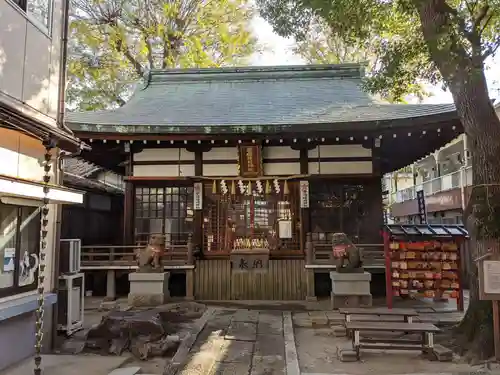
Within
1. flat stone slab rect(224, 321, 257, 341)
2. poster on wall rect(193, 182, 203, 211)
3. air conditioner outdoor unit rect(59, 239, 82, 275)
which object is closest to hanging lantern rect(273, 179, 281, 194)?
poster on wall rect(193, 182, 203, 211)

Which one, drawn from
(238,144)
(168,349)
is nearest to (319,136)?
(238,144)

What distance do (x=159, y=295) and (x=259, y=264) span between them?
110 inches

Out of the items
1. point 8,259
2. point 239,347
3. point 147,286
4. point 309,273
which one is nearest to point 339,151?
point 309,273

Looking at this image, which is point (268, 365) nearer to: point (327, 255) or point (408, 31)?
point (327, 255)

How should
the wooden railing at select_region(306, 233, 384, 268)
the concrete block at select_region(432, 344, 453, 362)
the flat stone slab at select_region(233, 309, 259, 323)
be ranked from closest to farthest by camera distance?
the concrete block at select_region(432, 344, 453, 362) → the flat stone slab at select_region(233, 309, 259, 323) → the wooden railing at select_region(306, 233, 384, 268)

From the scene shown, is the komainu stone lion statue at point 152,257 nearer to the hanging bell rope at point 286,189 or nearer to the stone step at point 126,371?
the hanging bell rope at point 286,189

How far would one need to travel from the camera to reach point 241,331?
745 cm

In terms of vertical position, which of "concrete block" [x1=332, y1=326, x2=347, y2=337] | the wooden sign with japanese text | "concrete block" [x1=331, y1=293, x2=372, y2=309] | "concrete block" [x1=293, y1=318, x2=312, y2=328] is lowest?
"concrete block" [x1=293, y1=318, x2=312, y2=328]

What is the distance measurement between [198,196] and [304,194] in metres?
3.11

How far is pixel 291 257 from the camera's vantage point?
38.0 feet

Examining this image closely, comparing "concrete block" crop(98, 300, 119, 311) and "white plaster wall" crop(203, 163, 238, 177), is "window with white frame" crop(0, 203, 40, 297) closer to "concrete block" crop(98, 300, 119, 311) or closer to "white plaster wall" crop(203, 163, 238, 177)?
"concrete block" crop(98, 300, 119, 311)

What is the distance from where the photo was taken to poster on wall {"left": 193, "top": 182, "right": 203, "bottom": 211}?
11.8m

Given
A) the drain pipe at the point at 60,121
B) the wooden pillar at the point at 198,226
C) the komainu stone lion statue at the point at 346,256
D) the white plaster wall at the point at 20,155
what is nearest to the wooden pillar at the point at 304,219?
the komainu stone lion statue at the point at 346,256

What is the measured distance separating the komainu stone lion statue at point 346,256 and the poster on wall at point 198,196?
4103mm
